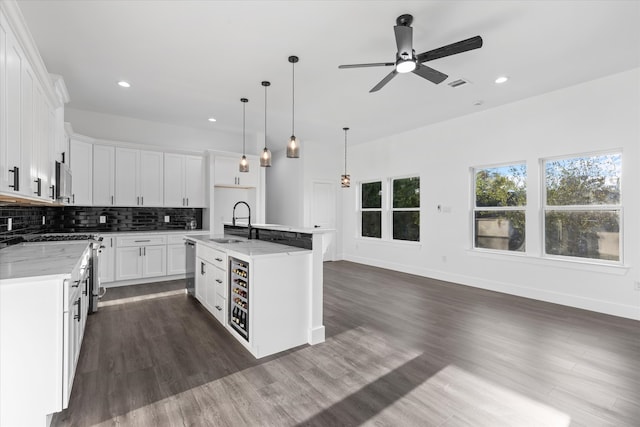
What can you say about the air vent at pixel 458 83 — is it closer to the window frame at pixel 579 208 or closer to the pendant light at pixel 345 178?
the window frame at pixel 579 208

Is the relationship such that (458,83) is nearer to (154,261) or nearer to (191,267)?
(191,267)

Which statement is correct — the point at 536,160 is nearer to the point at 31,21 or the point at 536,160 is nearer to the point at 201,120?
the point at 201,120

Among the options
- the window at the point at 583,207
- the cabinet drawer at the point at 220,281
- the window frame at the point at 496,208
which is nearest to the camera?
the cabinet drawer at the point at 220,281

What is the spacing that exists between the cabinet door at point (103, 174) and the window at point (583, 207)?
686 cm

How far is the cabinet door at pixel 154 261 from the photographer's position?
5084 mm

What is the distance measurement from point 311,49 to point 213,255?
2.45 metres

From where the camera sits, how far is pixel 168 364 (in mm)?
2471

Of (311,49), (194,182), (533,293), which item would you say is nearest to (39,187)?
(311,49)

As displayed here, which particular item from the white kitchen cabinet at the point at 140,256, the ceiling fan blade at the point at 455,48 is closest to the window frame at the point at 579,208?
the ceiling fan blade at the point at 455,48

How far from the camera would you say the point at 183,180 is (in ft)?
18.8

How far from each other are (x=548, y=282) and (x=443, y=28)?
373cm

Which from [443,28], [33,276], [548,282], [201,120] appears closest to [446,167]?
[548,282]

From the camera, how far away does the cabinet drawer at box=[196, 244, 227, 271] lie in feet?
10.2

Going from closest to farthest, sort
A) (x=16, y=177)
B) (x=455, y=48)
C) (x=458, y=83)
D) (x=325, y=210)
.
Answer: (x=16, y=177)
(x=455, y=48)
(x=458, y=83)
(x=325, y=210)
